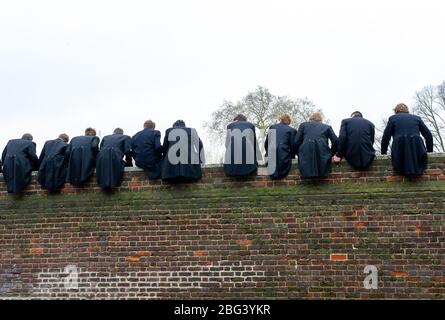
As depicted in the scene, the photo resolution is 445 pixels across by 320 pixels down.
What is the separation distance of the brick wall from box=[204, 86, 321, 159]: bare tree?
75.1ft

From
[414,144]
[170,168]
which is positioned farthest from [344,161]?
Result: [170,168]

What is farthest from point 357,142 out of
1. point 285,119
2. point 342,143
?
point 285,119

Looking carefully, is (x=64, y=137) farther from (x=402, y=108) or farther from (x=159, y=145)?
(x=402, y=108)

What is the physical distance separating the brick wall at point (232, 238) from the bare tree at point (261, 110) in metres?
22.9

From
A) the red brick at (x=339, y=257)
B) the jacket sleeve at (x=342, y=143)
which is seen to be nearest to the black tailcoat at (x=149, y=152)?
the jacket sleeve at (x=342, y=143)

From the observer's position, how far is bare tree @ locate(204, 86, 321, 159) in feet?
106

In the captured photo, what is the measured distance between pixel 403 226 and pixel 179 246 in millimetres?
3181

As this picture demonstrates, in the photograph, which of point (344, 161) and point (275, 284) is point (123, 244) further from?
point (344, 161)

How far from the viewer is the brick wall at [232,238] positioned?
24.8ft

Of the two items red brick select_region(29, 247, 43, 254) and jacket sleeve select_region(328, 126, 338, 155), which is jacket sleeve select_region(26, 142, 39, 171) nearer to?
red brick select_region(29, 247, 43, 254)

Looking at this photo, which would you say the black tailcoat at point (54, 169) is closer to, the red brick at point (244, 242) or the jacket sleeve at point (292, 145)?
the red brick at point (244, 242)

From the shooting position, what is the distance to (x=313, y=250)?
779cm

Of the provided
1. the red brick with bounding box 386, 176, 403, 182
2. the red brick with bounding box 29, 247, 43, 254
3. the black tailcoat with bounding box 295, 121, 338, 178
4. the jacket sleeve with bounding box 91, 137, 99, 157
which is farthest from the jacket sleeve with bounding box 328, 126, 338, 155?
the red brick with bounding box 29, 247, 43, 254

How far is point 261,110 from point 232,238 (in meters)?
25.3
